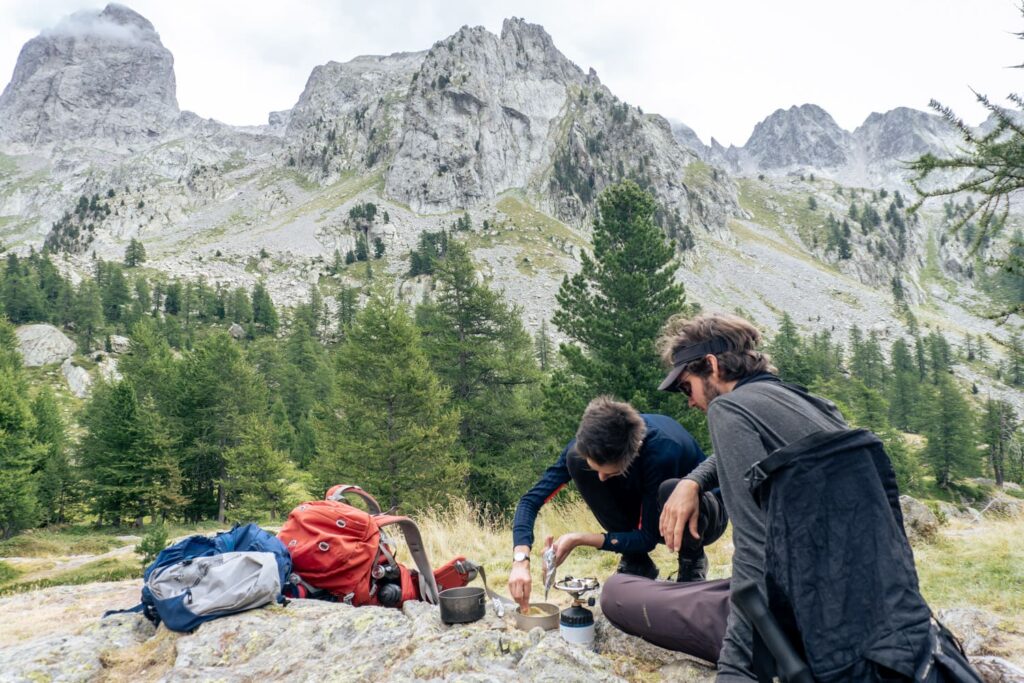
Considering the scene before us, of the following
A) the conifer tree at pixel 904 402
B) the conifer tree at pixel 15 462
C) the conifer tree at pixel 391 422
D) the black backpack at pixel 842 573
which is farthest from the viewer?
the conifer tree at pixel 904 402

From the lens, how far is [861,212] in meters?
156

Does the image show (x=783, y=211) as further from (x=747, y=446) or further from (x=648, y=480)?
(x=747, y=446)

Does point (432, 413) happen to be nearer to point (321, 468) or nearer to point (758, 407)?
point (321, 468)

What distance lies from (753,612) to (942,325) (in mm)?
141760

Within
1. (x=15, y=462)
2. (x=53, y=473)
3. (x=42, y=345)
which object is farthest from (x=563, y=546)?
(x=42, y=345)

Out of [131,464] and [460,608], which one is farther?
[131,464]

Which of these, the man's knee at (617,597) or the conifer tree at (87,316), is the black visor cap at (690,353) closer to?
the man's knee at (617,597)

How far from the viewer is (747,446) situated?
1.92 metres

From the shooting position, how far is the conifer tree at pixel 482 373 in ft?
67.5

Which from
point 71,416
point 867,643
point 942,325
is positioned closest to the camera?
point 867,643

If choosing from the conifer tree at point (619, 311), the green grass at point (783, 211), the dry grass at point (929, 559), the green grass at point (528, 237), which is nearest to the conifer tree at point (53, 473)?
the conifer tree at point (619, 311)

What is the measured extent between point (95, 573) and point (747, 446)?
910 inches

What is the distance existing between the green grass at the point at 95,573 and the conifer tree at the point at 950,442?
59063 mm

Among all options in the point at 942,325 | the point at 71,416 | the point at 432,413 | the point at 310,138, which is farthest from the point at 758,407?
the point at 310,138
